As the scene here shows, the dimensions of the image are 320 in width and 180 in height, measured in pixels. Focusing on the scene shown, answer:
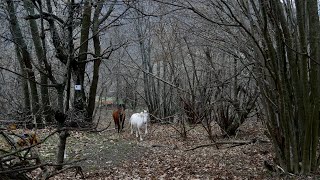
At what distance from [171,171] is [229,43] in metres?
3.85

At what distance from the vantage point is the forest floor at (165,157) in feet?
Answer: 29.5

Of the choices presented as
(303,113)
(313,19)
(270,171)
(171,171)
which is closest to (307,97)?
(303,113)

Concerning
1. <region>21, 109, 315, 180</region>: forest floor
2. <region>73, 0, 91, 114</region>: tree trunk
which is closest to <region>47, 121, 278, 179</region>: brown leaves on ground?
<region>21, 109, 315, 180</region>: forest floor

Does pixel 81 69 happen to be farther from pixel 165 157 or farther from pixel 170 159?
pixel 170 159

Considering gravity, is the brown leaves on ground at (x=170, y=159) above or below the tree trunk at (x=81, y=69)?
below

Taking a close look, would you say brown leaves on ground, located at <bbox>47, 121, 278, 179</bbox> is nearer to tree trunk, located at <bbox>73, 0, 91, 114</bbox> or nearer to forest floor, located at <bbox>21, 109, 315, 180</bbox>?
forest floor, located at <bbox>21, 109, 315, 180</bbox>

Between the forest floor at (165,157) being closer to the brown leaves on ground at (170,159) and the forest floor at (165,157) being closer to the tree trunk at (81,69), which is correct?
the brown leaves on ground at (170,159)

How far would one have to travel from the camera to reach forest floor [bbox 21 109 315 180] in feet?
29.5

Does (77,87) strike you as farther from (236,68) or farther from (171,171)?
Answer: (171,171)

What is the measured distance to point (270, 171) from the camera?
8.47m

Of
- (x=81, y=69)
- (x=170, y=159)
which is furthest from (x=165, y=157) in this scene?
(x=81, y=69)

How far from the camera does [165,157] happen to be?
11.4 m

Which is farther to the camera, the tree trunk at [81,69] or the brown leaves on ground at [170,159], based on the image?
the tree trunk at [81,69]

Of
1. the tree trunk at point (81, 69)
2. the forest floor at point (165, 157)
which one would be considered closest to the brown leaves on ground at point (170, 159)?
the forest floor at point (165, 157)
